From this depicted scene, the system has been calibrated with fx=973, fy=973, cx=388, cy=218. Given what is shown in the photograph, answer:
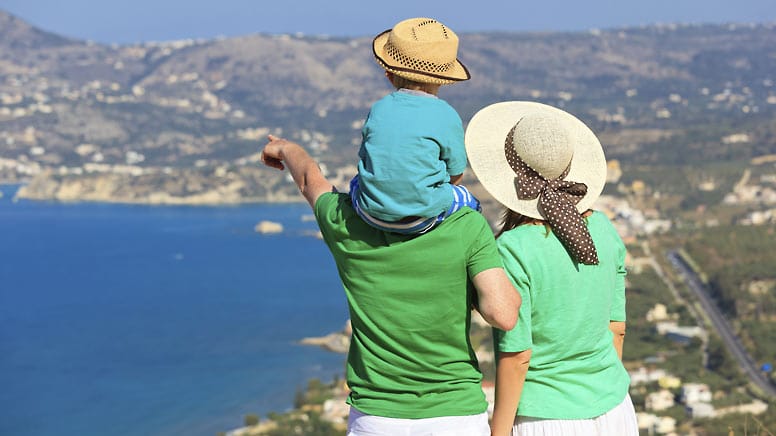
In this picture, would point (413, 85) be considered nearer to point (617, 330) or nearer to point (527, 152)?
point (527, 152)

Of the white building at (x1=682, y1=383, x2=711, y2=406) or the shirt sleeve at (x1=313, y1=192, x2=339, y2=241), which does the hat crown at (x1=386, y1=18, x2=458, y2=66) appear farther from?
the white building at (x1=682, y1=383, x2=711, y2=406)

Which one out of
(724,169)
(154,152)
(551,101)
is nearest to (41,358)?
(724,169)

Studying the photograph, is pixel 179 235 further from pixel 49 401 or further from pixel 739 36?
pixel 739 36

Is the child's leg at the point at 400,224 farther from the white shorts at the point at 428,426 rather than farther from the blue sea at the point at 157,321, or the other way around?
the blue sea at the point at 157,321

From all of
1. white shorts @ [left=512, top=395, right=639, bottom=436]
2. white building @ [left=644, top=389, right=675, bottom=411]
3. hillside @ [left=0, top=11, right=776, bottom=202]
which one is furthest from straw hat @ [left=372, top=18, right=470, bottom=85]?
hillside @ [left=0, top=11, right=776, bottom=202]

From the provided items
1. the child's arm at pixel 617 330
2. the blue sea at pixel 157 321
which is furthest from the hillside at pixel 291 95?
the child's arm at pixel 617 330

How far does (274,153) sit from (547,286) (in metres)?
0.54

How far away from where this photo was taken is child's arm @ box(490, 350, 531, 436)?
1493mm

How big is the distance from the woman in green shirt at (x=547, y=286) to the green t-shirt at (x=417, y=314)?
0.31 feet

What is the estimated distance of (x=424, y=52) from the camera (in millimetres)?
1440

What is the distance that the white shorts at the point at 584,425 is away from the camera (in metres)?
1.52

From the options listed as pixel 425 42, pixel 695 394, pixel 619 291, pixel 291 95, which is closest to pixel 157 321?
pixel 695 394

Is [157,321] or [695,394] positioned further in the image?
[157,321]

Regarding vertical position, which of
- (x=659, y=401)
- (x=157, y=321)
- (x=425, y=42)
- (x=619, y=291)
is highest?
(x=157, y=321)
